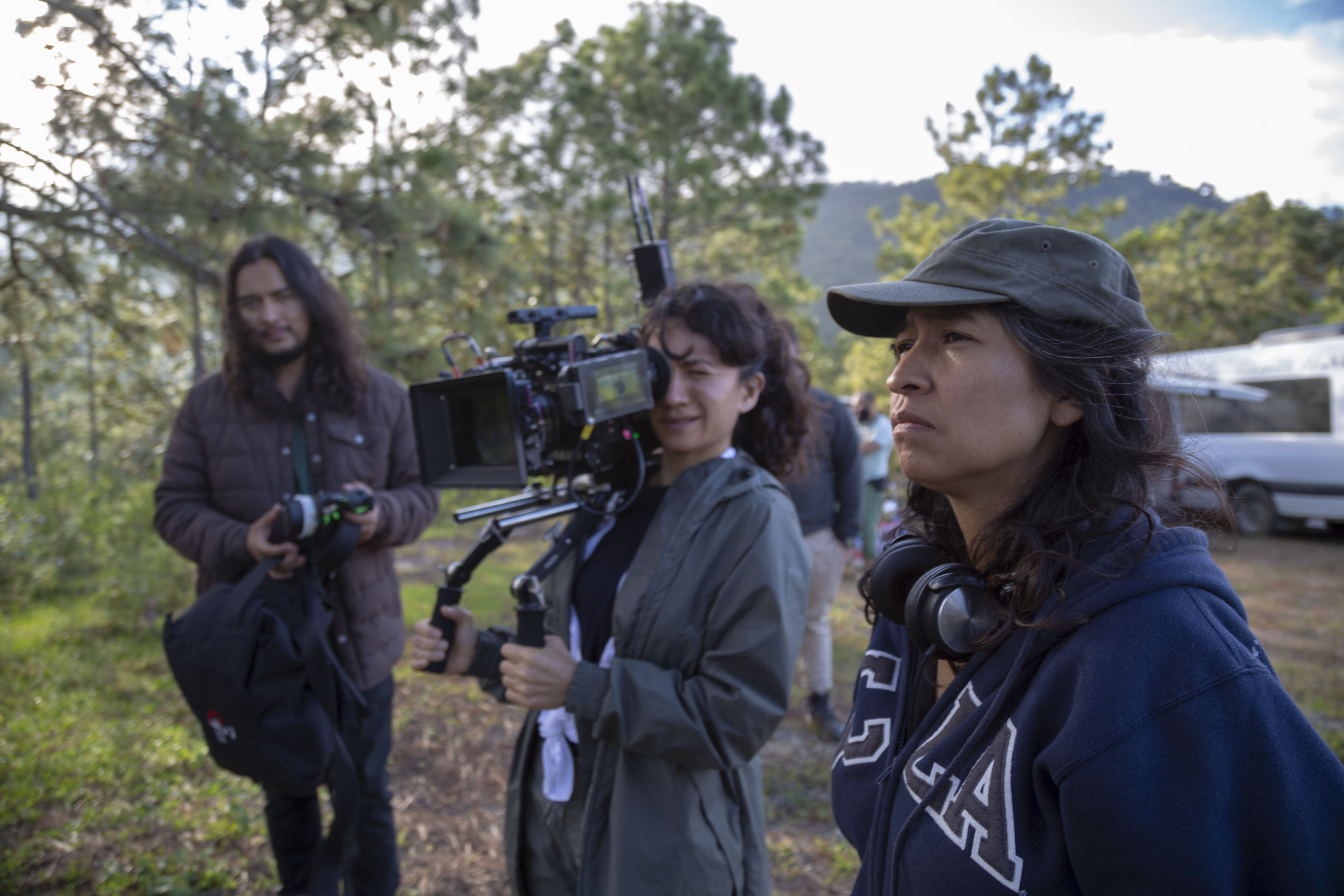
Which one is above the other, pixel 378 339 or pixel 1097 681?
pixel 378 339

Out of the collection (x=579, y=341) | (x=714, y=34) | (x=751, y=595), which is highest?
(x=714, y=34)

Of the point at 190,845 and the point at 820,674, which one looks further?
the point at 820,674

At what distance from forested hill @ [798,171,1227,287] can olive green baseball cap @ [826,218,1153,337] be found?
10427 mm

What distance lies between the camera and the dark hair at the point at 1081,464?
0.98 metres

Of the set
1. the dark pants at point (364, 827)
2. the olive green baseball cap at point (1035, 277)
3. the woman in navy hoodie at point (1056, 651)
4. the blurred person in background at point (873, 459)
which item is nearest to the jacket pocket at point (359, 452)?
the dark pants at point (364, 827)

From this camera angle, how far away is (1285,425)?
964 cm

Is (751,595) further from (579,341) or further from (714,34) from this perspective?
(714,34)

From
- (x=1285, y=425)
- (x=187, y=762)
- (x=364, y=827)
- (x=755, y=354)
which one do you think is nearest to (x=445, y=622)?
(x=755, y=354)

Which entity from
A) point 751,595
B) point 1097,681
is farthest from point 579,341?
point 1097,681

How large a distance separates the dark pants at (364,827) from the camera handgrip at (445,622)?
82cm

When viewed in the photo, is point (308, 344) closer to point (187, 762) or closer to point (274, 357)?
point (274, 357)

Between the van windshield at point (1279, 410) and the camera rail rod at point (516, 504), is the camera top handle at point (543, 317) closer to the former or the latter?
the camera rail rod at point (516, 504)

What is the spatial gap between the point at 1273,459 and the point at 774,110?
8430 mm

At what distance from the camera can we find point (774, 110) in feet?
40.7
